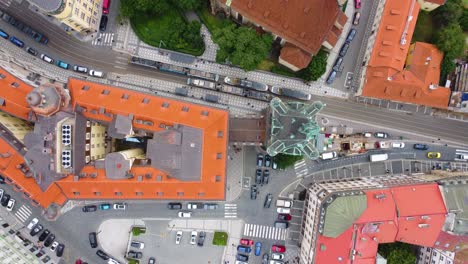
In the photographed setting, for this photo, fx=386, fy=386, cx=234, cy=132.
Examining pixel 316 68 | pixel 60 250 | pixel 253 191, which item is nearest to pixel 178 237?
pixel 253 191

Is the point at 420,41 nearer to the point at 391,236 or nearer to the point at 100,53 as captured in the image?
the point at 391,236

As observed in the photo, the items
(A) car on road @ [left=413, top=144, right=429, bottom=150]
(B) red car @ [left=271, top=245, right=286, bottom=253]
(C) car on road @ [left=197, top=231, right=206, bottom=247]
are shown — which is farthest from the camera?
(C) car on road @ [left=197, top=231, right=206, bottom=247]

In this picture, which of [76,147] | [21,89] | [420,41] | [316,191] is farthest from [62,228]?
[420,41]

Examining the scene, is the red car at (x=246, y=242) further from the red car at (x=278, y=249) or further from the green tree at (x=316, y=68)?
the green tree at (x=316, y=68)

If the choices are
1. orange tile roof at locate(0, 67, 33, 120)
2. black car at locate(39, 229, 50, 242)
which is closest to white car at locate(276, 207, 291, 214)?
black car at locate(39, 229, 50, 242)

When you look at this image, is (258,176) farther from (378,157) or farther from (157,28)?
(157,28)

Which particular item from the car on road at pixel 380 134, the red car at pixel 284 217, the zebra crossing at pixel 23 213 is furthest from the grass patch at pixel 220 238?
the zebra crossing at pixel 23 213

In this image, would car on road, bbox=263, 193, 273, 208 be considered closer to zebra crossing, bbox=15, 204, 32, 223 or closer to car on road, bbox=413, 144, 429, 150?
car on road, bbox=413, 144, 429, 150
